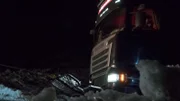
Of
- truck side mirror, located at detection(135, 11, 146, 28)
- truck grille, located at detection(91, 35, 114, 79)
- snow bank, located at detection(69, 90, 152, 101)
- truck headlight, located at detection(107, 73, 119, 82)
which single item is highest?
truck side mirror, located at detection(135, 11, 146, 28)

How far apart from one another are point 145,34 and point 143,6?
0.62 m

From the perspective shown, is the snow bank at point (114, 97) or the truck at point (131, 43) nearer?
the snow bank at point (114, 97)

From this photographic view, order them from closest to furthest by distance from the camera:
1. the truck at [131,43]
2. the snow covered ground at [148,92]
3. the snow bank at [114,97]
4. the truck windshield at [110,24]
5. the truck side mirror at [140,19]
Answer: the snow bank at [114,97] → the snow covered ground at [148,92] → the truck side mirror at [140,19] → the truck at [131,43] → the truck windshield at [110,24]

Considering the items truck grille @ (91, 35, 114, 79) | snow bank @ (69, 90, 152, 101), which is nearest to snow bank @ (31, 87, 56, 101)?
snow bank @ (69, 90, 152, 101)

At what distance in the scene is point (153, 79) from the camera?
4.48 meters

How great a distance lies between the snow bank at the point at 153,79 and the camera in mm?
4363

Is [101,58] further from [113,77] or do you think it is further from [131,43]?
[131,43]

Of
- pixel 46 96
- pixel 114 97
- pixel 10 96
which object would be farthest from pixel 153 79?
pixel 10 96

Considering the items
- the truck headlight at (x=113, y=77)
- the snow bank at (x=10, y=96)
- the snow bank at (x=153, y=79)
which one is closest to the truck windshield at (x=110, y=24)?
the truck headlight at (x=113, y=77)

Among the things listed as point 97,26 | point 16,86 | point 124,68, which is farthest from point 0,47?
point 124,68

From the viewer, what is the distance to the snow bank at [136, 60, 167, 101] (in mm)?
4363

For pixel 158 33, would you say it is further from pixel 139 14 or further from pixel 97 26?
pixel 97 26

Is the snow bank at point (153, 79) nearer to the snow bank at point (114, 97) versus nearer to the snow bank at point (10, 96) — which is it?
the snow bank at point (114, 97)

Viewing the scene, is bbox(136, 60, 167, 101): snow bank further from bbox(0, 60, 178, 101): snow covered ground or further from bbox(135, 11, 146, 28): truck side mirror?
bbox(135, 11, 146, 28): truck side mirror
